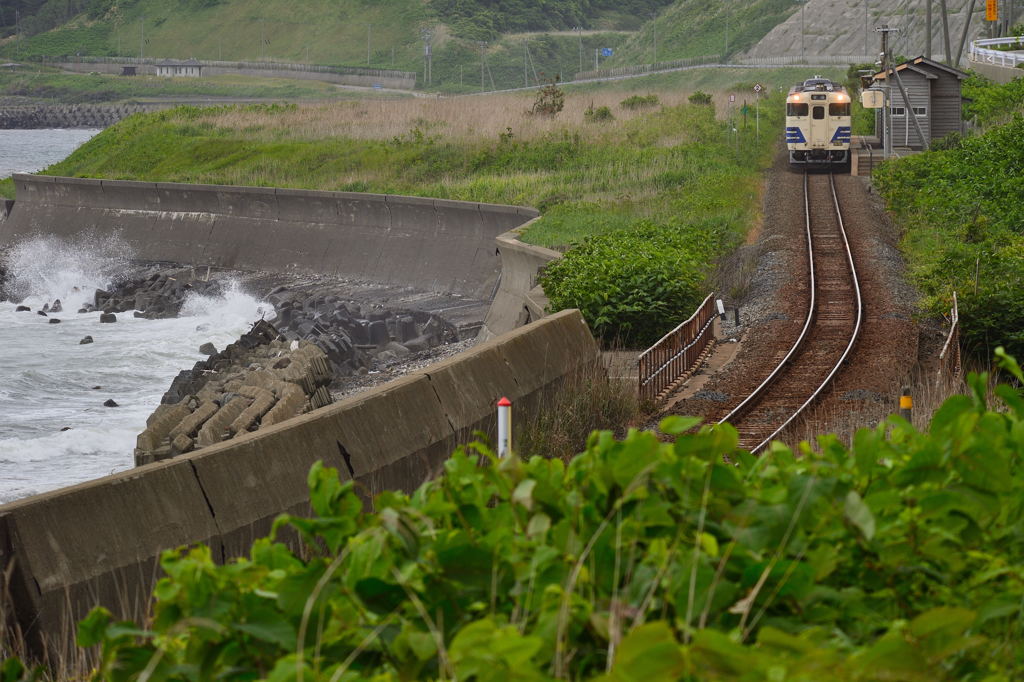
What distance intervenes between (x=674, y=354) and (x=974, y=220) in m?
12.8

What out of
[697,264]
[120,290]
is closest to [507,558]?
[697,264]

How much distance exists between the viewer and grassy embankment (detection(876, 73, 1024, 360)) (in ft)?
59.3

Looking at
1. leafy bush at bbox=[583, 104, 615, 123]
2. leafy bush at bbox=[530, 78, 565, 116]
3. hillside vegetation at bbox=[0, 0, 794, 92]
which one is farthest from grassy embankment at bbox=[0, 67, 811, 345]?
hillside vegetation at bbox=[0, 0, 794, 92]

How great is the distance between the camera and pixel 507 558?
141 inches

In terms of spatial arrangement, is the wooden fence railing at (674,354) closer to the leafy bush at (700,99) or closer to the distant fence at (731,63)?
the leafy bush at (700,99)

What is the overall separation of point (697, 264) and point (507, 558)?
20.2 meters

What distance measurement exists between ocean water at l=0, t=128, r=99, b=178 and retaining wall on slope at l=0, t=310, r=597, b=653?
6459 cm

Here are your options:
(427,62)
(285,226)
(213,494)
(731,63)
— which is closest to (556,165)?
(285,226)

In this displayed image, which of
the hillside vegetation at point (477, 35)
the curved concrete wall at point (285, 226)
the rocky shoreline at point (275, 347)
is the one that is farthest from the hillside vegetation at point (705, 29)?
the rocky shoreline at point (275, 347)

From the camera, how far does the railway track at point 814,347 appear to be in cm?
1504

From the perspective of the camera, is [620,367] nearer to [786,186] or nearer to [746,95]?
[786,186]

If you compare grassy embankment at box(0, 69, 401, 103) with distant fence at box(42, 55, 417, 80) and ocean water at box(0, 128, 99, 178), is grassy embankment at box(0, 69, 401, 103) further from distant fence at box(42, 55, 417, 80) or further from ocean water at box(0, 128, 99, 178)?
ocean water at box(0, 128, 99, 178)

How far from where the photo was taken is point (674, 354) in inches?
704

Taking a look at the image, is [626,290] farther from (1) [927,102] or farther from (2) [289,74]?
(2) [289,74]
